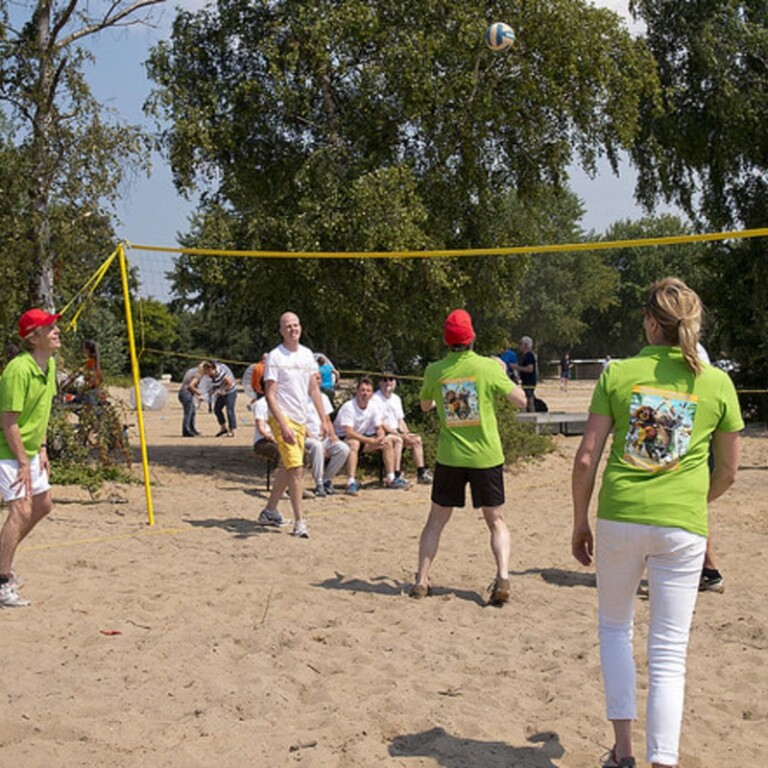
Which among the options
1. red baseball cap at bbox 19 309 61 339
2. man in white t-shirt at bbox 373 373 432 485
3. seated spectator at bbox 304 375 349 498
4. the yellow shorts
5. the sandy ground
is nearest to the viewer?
the sandy ground

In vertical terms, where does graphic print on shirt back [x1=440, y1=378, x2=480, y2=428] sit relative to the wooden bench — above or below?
above

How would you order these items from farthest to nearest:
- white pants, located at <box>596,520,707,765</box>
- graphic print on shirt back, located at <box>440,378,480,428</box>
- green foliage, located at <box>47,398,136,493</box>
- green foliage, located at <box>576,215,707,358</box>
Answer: green foliage, located at <box>576,215,707,358</box> → green foliage, located at <box>47,398,136,493</box> → graphic print on shirt back, located at <box>440,378,480,428</box> → white pants, located at <box>596,520,707,765</box>

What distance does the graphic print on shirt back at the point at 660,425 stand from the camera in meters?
3.28

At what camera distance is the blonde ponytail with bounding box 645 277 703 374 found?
10.8 feet

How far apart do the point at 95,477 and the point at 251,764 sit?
6.59m

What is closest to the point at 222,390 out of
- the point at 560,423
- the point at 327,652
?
the point at 560,423

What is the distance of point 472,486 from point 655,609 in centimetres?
255

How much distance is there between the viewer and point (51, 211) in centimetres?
1122

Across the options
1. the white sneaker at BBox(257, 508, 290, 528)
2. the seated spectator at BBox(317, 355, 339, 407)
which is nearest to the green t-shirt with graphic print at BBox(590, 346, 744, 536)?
the white sneaker at BBox(257, 508, 290, 528)

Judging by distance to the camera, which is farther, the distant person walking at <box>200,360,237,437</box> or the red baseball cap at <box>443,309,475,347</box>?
the distant person walking at <box>200,360,237,437</box>

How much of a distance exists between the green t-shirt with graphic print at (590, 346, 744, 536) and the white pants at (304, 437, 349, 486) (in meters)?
6.67

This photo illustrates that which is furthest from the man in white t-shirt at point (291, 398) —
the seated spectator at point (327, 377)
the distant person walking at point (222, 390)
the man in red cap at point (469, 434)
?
the distant person walking at point (222, 390)

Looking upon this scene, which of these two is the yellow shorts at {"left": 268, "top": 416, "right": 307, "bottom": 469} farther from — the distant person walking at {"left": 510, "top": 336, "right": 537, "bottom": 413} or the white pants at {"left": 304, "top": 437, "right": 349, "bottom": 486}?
the distant person walking at {"left": 510, "top": 336, "right": 537, "bottom": 413}

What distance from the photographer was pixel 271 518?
26.7 ft
